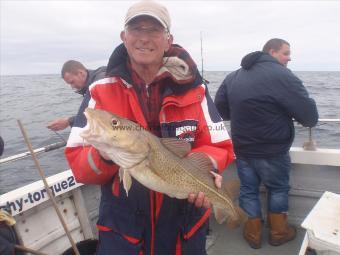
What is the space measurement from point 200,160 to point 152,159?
408mm

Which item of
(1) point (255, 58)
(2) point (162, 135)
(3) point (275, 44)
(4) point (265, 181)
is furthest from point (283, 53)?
(2) point (162, 135)

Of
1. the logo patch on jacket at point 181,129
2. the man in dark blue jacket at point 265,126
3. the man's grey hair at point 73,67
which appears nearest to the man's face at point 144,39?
the logo patch on jacket at point 181,129

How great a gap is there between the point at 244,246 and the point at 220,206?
2434 mm

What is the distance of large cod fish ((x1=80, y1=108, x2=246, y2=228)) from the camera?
2.33 meters

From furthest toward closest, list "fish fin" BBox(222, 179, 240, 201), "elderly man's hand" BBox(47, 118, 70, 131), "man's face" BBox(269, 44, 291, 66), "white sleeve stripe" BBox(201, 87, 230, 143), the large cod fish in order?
1. "elderly man's hand" BBox(47, 118, 70, 131)
2. "man's face" BBox(269, 44, 291, 66)
3. "fish fin" BBox(222, 179, 240, 201)
4. "white sleeve stripe" BBox(201, 87, 230, 143)
5. the large cod fish

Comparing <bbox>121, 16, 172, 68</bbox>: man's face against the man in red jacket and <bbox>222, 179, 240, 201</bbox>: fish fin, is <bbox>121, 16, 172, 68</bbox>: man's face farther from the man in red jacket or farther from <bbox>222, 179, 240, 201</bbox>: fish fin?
<bbox>222, 179, 240, 201</bbox>: fish fin

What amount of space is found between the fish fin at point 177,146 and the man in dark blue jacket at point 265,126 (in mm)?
2086

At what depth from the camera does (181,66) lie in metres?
2.91

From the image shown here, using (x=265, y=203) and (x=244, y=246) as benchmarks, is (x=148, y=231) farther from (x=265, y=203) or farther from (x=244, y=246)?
(x=265, y=203)

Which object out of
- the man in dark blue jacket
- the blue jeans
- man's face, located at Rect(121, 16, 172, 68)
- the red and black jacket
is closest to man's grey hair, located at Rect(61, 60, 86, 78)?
the man in dark blue jacket

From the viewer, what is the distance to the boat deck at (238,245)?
4851 millimetres

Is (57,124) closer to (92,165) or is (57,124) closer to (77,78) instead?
(77,78)

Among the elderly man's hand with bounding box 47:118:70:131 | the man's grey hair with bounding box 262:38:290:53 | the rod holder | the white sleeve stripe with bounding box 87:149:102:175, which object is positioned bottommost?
the rod holder

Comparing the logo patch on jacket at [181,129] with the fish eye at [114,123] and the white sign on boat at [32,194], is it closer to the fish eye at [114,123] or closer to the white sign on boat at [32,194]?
the fish eye at [114,123]
